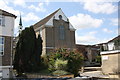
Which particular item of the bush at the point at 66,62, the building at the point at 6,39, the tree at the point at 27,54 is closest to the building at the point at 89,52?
the tree at the point at 27,54

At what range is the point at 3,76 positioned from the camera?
16906 mm

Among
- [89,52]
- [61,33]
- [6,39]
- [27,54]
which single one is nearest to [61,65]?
[27,54]

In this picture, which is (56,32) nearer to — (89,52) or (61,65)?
(89,52)

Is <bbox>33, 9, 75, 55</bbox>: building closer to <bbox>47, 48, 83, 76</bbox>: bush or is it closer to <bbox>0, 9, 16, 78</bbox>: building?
<bbox>47, 48, 83, 76</bbox>: bush

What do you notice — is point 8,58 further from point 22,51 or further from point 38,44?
point 38,44

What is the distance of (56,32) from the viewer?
35469mm

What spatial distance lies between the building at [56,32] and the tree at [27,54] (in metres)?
14.4

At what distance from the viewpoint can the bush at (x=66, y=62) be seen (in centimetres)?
1723

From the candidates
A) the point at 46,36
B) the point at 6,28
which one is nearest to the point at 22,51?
the point at 6,28

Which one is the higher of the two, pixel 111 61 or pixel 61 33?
pixel 61 33

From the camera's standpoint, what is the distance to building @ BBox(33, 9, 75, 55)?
34.5 meters

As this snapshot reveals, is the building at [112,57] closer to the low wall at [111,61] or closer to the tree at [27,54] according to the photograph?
the low wall at [111,61]

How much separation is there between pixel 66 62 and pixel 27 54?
4.32 meters

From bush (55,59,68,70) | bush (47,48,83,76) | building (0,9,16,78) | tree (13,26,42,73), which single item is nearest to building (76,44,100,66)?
tree (13,26,42,73)
